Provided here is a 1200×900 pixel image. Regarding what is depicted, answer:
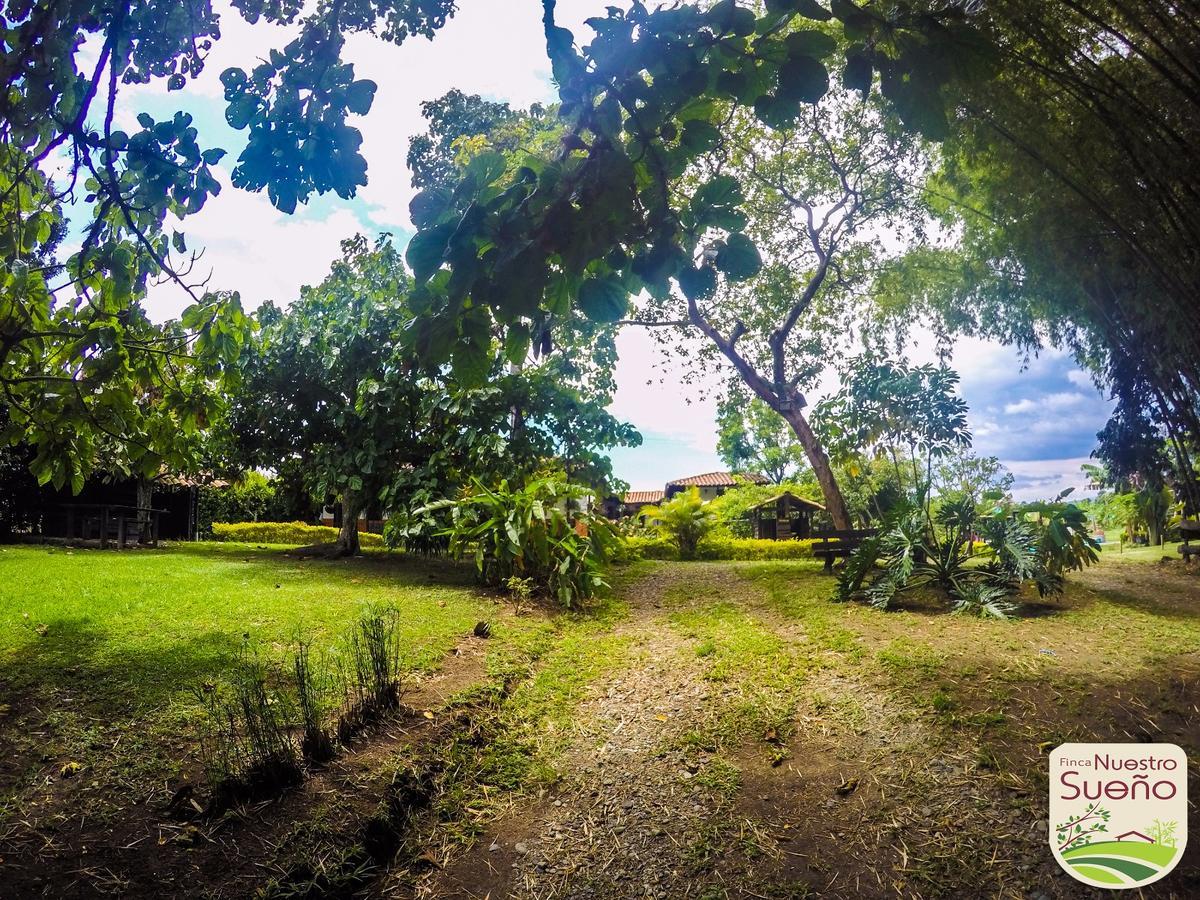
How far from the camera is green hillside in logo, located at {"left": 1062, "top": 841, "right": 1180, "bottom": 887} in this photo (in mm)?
1639

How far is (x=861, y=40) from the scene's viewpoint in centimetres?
125

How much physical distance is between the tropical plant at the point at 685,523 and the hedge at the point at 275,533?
6.32 metres

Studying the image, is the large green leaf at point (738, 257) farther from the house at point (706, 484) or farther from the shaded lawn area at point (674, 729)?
the house at point (706, 484)

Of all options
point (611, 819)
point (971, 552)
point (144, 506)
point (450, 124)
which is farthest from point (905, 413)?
point (144, 506)

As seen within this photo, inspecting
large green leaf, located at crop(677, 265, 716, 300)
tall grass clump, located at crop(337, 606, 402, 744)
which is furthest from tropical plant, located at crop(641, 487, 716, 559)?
large green leaf, located at crop(677, 265, 716, 300)

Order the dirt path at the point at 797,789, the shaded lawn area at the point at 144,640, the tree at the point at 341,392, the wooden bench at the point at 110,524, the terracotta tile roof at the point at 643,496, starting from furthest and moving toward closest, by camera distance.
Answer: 1. the terracotta tile roof at the point at 643,496
2. the wooden bench at the point at 110,524
3. the tree at the point at 341,392
4. the shaded lawn area at the point at 144,640
5. the dirt path at the point at 797,789

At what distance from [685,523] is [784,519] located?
7539 mm

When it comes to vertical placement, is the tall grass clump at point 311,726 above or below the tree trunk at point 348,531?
below

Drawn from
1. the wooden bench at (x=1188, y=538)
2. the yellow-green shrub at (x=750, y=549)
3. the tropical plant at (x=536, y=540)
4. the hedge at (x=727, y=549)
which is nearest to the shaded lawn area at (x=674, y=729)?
the tropical plant at (x=536, y=540)

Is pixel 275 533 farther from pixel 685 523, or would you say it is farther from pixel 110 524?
pixel 685 523

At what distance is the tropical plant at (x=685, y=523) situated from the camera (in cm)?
1117

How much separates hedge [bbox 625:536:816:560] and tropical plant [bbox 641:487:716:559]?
0.50 ft

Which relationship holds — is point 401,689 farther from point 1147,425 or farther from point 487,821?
point 1147,425

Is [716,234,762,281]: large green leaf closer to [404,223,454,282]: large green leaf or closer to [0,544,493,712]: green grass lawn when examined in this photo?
[404,223,454,282]: large green leaf
